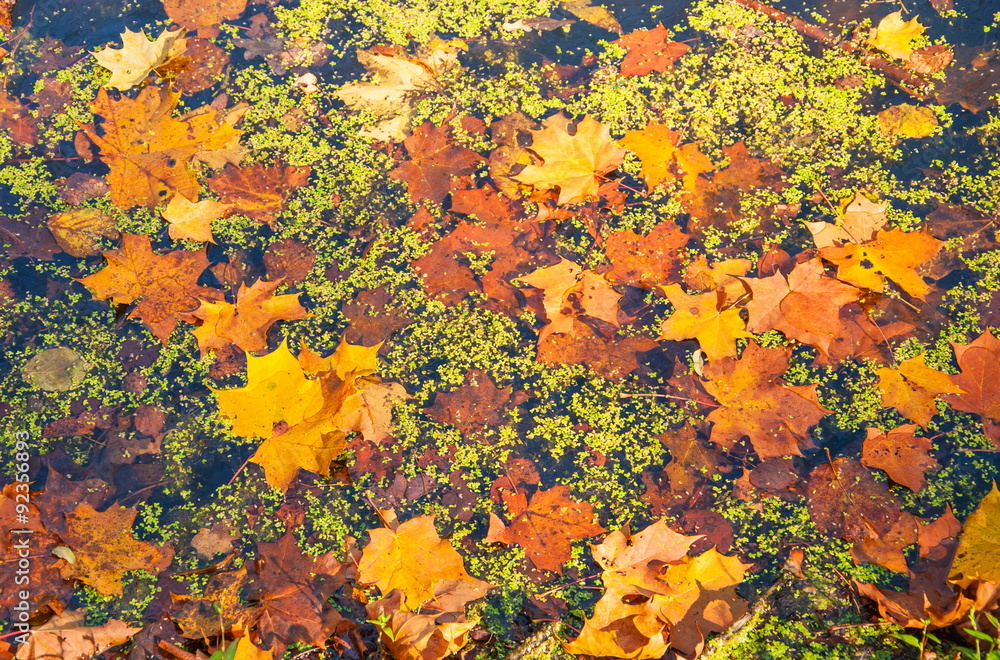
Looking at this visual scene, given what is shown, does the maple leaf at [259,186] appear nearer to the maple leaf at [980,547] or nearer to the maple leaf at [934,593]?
the maple leaf at [934,593]

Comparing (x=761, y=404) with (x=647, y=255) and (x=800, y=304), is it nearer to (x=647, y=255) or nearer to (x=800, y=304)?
(x=800, y=304)

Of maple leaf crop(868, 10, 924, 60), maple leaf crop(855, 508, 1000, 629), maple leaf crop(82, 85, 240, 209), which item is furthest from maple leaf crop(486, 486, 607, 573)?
maple leaf crop(868, 10, 924, 60)

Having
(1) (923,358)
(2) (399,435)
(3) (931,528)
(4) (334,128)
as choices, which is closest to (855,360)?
(1) (923,358)

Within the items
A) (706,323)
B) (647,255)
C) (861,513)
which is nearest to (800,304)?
(706,323)

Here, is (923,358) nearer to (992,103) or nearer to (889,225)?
(889,225)

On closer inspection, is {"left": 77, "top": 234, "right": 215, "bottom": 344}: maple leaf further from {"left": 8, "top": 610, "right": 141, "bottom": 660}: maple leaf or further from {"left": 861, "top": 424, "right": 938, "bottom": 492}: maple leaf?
{"left": 861, "top": 424, "right": 938, "bottom": 492}: maple leaf

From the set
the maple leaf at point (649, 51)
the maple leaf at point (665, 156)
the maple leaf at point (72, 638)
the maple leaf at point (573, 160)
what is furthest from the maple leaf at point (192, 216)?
the maple leaf at point (649, 51)
